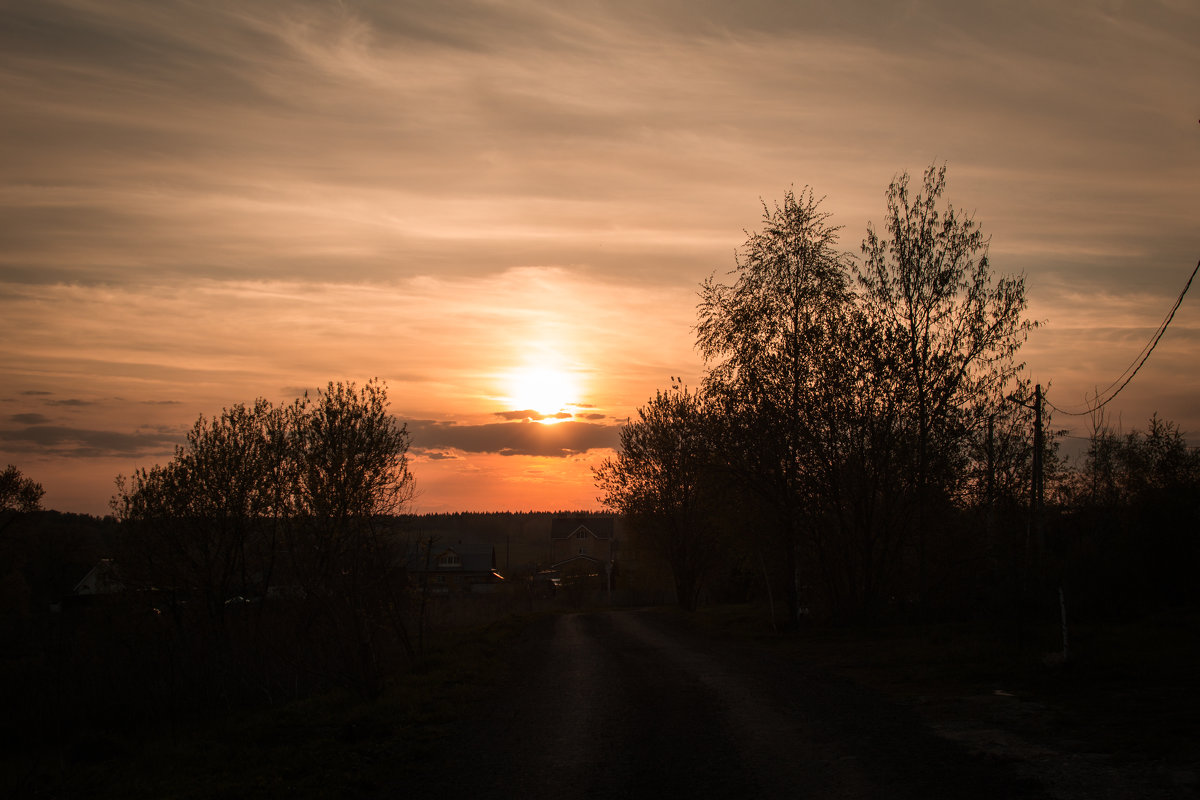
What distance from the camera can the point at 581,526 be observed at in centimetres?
12262

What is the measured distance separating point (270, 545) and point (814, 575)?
2052 cm

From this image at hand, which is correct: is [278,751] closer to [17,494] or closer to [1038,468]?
[1038,468]

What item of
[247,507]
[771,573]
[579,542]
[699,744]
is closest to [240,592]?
[247,507]

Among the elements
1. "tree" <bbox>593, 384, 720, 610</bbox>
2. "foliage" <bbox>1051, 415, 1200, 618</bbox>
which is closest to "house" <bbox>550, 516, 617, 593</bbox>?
"tree" <bbox>593, 384, 720, 610</bbox>

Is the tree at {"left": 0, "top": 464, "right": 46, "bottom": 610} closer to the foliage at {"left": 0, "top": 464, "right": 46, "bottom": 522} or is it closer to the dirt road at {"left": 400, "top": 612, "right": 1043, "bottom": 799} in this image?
the foliage at {"left": 0, "top": 464, "right": 46, "bottom": 522}

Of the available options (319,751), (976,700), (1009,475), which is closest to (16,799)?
(319,751)

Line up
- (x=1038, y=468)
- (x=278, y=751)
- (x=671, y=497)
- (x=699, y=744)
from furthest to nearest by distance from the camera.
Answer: (x=671, y=497) → (x=1038, y=468) → (x=278, y=751) → (x=699, y=744)

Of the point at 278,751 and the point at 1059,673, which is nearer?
the point at 278,751

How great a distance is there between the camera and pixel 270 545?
3141 cm

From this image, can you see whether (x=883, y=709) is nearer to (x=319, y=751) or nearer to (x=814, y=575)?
(x=319, y=751)

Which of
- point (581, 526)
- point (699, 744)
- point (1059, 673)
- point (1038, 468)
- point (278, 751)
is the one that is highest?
point (1038, 468)

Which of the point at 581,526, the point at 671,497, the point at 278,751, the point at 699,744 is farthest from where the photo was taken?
the point at 581,526

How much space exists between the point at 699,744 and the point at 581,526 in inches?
4471

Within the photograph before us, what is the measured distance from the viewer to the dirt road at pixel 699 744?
8.26m
